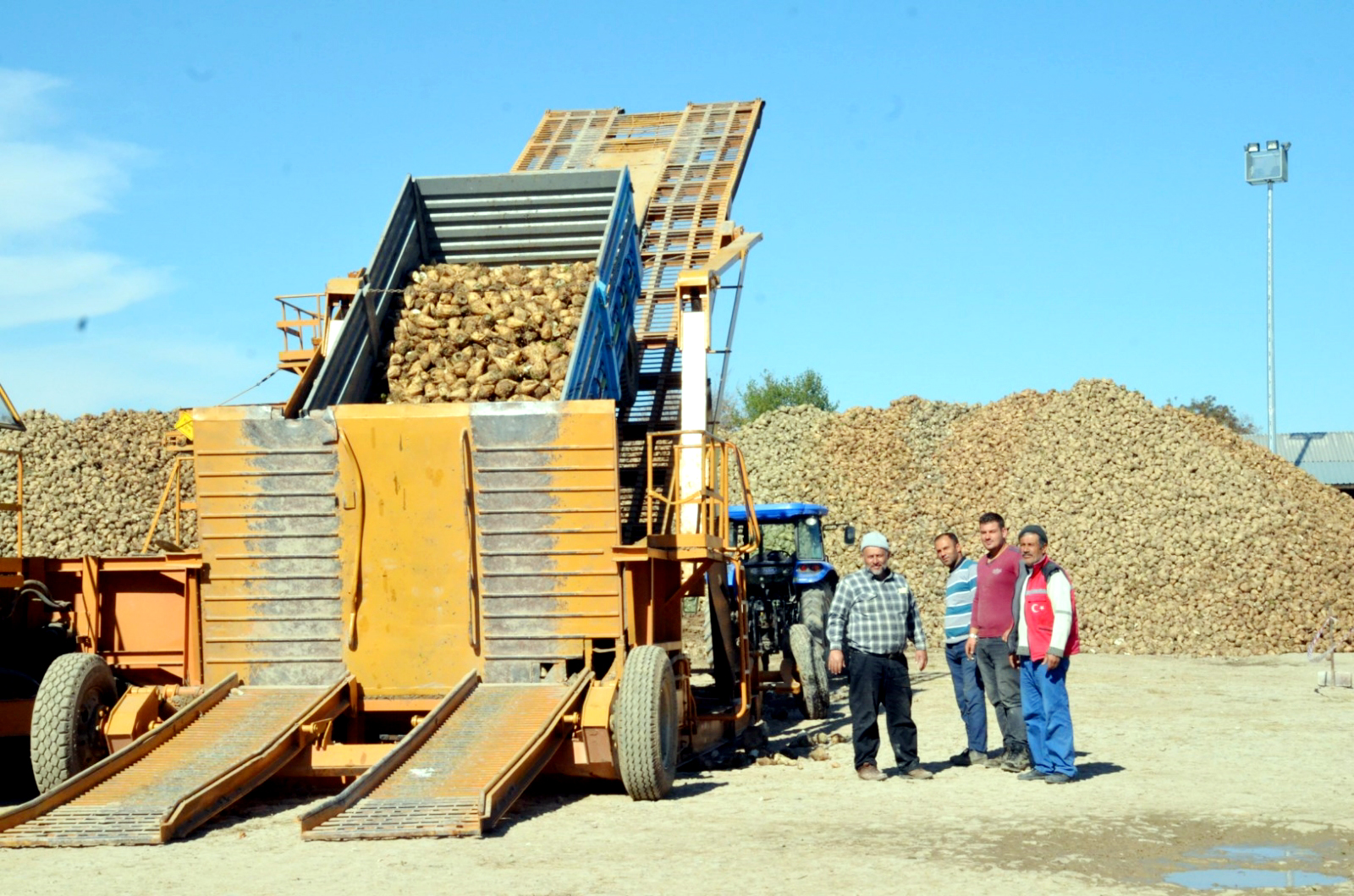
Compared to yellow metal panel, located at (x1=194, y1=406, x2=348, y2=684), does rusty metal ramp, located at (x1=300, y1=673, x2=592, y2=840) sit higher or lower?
lower

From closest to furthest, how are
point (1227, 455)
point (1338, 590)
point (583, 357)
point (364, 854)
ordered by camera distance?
point (364, 854) → point (583, 357) → point (1338, 590) → point (1227, 455)

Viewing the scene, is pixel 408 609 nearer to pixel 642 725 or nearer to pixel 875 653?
→ pixel 642 725

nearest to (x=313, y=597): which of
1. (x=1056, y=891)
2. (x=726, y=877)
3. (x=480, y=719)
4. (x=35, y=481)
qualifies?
(x=480, y=719)

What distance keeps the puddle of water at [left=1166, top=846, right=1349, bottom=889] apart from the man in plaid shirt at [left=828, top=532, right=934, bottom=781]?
316 centimetres

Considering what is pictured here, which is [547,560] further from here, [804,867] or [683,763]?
[804,867]

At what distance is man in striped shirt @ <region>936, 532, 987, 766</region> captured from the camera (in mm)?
10930

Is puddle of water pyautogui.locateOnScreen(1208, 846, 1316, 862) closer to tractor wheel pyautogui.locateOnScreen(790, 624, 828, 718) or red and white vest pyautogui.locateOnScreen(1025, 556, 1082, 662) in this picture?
red and white vest pyautogui.locateOnScreen(1025, 556, 1082, 662)

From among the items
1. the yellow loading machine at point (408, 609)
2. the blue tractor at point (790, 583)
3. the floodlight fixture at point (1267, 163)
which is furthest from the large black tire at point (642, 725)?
the floodlight fixture at point (1267, 163)

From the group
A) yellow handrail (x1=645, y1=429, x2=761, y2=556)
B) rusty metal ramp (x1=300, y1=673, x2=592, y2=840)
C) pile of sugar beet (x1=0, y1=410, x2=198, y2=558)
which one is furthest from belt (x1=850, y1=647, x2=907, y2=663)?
pile of sugar beet (x1=0, y1=410, x2=198, y2=558)

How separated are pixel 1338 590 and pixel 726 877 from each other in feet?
68.9

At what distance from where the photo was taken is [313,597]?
9719 mm

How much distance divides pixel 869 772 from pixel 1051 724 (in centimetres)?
130

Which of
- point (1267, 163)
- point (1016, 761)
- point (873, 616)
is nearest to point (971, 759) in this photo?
point (1016, 761)

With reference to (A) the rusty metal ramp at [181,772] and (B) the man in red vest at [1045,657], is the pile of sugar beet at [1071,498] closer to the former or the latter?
(B) the man in red vest at [1045,657]
